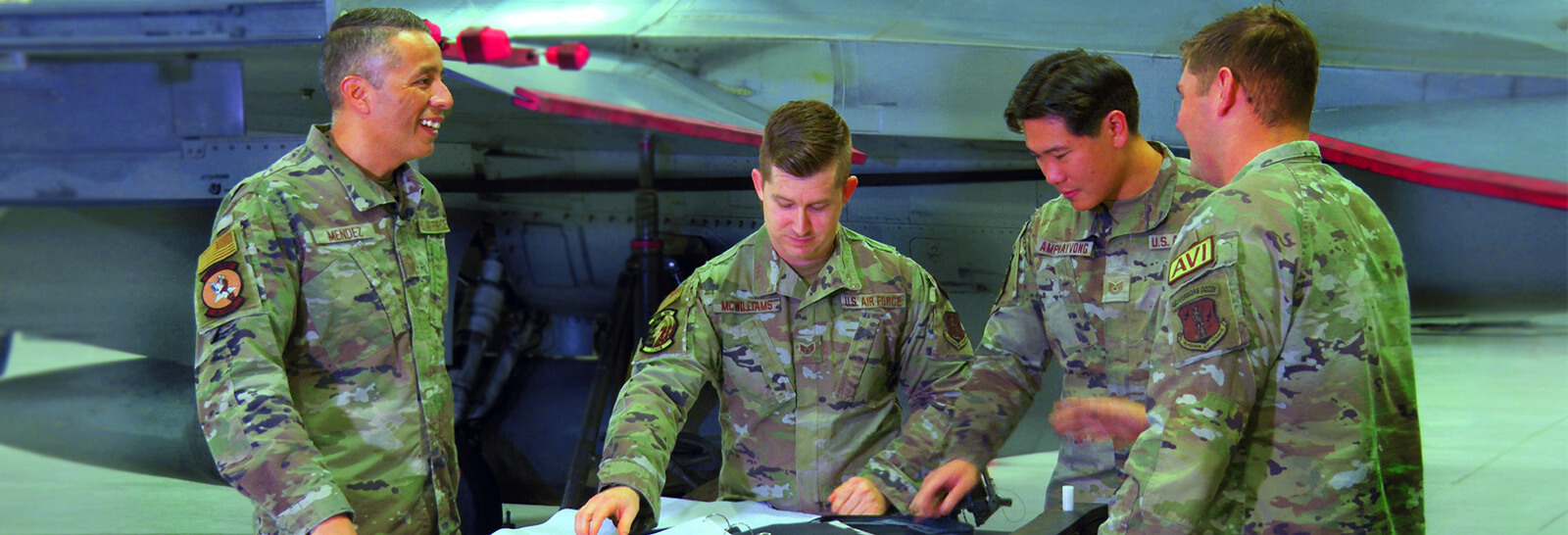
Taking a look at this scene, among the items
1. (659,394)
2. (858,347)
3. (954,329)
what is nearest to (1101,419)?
(954,329)

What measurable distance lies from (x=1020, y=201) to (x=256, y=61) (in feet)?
7.35

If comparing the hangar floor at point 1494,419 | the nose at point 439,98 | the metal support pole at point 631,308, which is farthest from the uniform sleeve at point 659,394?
the hangar floor at point 1494,419

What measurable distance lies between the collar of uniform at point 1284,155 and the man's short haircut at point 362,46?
143cm

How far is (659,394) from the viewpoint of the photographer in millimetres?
1850

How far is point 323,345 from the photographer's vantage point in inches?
70.4

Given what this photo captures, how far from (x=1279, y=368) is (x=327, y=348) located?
4.88 feet

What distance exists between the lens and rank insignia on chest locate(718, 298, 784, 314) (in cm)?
198

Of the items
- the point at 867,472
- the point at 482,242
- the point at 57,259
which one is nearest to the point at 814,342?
the point at 867,472

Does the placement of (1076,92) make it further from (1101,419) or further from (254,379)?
(254,379)

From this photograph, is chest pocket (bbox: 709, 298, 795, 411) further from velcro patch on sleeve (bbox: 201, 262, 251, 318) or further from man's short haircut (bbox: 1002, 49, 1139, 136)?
velcro patch on sleeve (bbox: 201, 262, 251, 318)

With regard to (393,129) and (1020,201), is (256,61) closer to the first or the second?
(393,129)

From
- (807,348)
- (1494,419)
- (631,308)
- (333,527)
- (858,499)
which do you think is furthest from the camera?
(631,308)

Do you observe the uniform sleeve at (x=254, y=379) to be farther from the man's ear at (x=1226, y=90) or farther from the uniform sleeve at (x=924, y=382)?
the man's ear at (x=1226, y=90)

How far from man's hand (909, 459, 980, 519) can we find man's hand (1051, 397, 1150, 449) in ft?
0.83
